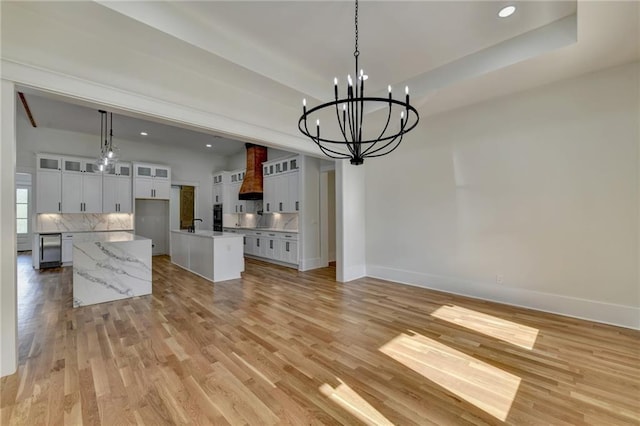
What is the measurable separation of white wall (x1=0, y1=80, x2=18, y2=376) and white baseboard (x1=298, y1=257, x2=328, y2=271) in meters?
4.80

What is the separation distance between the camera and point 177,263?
713 centimetres

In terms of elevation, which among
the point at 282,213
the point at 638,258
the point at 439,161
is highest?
the point at 439,161

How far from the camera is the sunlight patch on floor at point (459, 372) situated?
78.2 inches

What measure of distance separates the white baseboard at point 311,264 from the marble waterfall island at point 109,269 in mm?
3196

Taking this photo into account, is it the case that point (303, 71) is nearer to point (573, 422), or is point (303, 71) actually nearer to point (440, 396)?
point (440, 396)

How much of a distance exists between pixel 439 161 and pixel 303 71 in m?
2.76

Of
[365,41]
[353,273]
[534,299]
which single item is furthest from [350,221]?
[365,41]

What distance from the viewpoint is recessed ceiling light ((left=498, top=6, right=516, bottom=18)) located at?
8.55 feet

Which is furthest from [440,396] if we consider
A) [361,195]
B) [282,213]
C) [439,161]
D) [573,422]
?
[282,213]

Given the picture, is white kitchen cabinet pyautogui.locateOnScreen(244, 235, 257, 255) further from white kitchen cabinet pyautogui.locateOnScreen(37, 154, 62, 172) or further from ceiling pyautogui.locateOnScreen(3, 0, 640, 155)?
white kitchen cabinet pyautogui.locateOnScreen(37, 154, 62, 172)

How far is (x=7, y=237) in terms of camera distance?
2.28 metres

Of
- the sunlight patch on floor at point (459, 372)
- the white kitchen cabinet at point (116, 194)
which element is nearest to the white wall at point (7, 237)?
the sunlight patch on floor at point (459, 372)

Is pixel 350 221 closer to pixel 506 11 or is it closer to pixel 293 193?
pixel 293 193

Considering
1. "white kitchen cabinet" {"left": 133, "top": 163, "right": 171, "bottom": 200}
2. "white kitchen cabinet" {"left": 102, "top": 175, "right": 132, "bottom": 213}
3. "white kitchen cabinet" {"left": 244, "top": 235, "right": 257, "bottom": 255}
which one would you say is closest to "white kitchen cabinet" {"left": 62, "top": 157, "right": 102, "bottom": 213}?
"white kitchen cabinet" {"left": 102, "top": 175, "right": 132, "bottom": 213}
